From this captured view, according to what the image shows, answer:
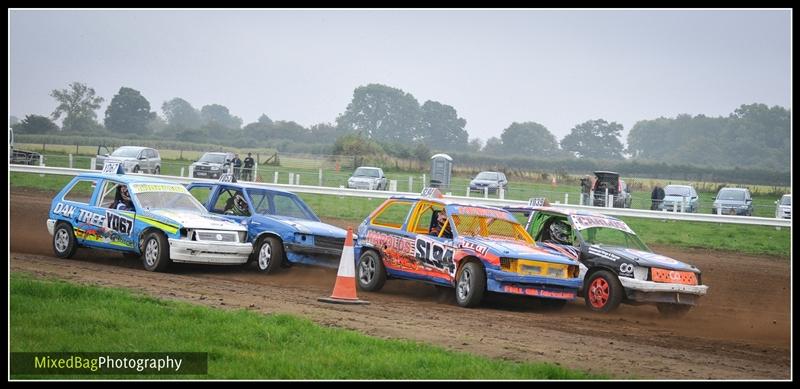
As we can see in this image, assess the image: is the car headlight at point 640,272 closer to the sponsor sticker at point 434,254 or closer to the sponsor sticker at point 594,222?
the sponsor sticker at point 594,222

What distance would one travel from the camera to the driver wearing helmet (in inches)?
641

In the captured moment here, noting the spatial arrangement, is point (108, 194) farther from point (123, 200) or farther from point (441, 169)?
point (441, 169)

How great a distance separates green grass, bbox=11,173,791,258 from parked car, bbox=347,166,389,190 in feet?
21.3

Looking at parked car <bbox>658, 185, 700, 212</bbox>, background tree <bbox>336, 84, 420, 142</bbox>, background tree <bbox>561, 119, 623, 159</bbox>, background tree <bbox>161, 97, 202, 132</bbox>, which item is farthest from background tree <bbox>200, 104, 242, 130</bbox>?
parked car <bbox>658, 185, 700, 212</bbox>

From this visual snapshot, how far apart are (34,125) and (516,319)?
197ft

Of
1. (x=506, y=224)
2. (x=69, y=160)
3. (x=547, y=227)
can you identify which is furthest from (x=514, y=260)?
(x=69, y=160)

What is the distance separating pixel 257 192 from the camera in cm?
1759

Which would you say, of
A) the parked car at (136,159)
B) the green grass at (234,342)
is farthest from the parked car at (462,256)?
the parked car at (136,159)

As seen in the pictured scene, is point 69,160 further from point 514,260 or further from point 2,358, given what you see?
point 2,358

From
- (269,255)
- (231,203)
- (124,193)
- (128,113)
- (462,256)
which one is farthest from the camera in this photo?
(128,113)

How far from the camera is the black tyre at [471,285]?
44.4 ft

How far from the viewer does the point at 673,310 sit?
15.0m

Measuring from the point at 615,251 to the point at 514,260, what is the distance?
209cm

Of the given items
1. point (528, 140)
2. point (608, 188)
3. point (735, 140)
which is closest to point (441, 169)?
point (608, 188)
